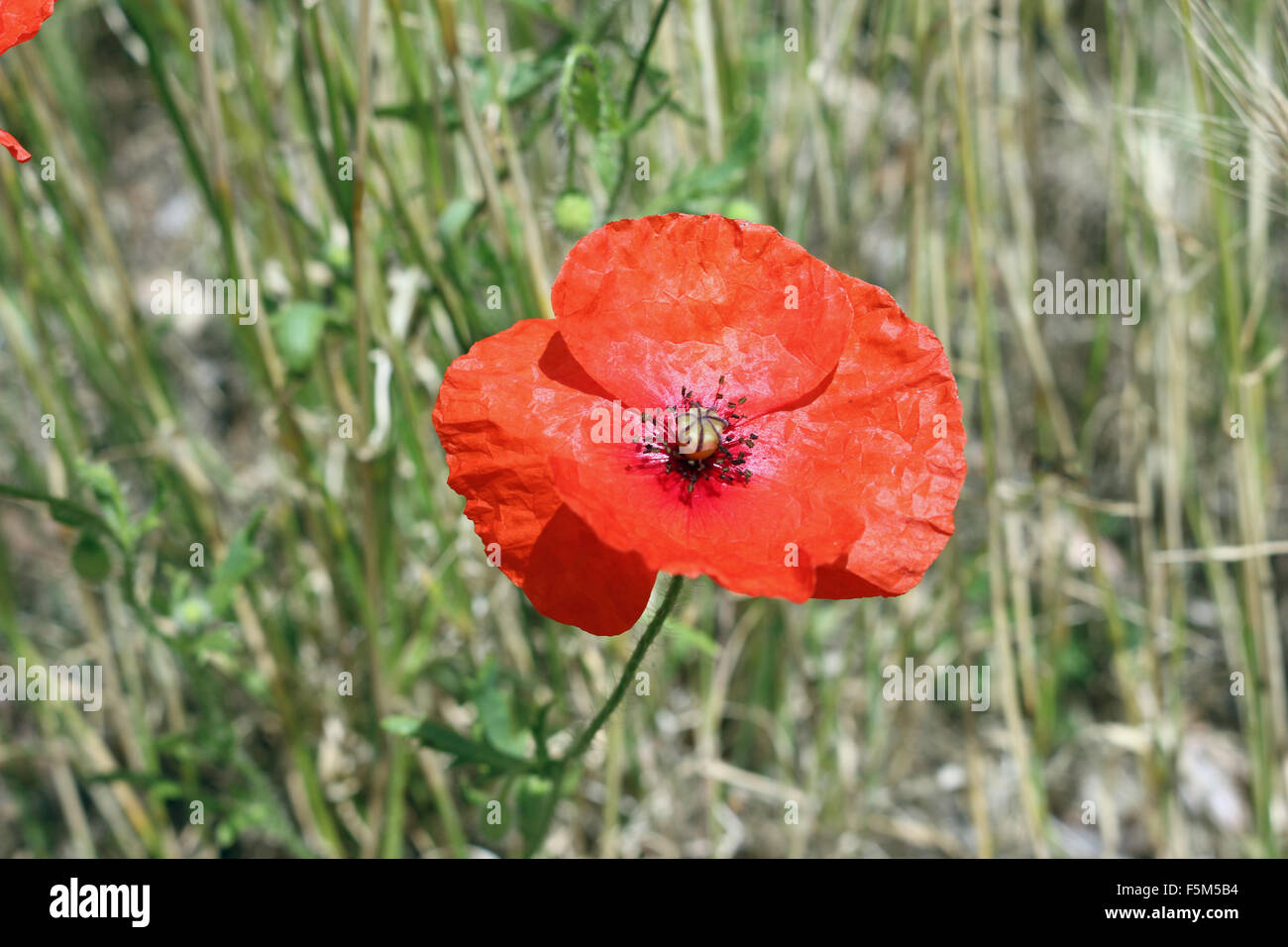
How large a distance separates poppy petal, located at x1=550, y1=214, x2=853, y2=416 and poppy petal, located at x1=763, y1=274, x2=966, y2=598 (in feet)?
0.15

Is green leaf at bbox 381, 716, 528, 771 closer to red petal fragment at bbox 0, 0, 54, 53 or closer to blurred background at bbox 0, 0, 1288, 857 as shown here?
blurred background at bbox 0, 0, 1288, 857

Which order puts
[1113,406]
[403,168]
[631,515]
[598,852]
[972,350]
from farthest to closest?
[1113,406] → [972,350] → [598,852] → [403,168] → [631,515]

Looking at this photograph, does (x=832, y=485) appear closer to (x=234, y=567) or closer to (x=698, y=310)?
(x=698, y=310)

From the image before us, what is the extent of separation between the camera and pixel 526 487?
0.92m

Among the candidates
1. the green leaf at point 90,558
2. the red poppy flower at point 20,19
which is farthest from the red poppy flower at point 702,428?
the green leaf at point 90,558

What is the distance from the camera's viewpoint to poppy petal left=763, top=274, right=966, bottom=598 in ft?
2.94

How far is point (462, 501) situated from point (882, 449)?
78cm

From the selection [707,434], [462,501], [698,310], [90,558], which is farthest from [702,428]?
[90,558]

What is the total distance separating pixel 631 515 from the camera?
90cm

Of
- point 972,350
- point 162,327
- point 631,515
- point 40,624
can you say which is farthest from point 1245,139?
point 40,624

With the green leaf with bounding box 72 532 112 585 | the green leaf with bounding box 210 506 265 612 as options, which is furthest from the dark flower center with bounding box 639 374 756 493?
the green leaf with bounding box 72 532 112 585

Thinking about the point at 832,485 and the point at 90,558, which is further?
the point at 90,558
